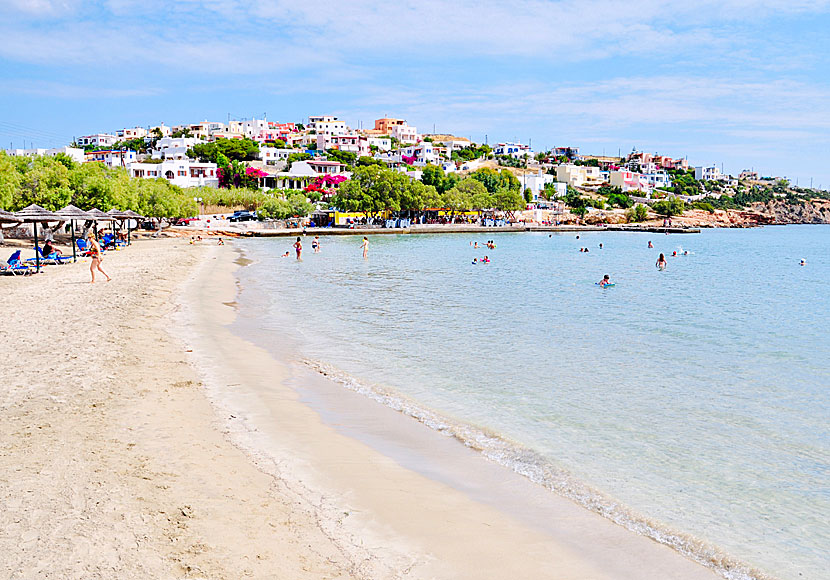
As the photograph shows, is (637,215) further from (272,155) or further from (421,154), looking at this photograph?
(272,155)

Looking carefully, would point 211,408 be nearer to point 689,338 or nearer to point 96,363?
point 96,363

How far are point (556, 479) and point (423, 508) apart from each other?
6.30ft

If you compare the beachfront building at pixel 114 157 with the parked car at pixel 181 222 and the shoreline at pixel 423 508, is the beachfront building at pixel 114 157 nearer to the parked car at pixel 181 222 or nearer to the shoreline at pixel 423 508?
the parked car at pixel 181 222

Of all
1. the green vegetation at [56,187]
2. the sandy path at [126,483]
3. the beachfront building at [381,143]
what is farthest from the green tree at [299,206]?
the beachfront building at [381,143]

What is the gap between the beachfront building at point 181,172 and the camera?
99.1m

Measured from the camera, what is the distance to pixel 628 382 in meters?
12.0

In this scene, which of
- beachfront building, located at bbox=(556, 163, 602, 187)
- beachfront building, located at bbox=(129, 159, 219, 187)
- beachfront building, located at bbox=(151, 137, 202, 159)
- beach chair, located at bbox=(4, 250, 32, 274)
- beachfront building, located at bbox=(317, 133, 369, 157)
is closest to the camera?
beach chair, located at bbox=(4, 250, 32, 274)

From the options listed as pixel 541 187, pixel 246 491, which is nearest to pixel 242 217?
pixel 246 491

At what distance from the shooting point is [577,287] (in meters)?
30.1

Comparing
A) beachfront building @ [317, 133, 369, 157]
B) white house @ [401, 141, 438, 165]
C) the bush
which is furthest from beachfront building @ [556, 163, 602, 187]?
beachfront building @ [317, 133, 369, 157]

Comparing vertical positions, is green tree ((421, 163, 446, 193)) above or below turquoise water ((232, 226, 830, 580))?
above

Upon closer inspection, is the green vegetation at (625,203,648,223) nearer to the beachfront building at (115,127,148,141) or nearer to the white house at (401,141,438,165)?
the white house at (401,141,438,165)

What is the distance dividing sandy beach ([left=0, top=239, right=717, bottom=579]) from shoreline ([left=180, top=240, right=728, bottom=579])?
21 mm

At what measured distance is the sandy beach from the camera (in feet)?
15.4
